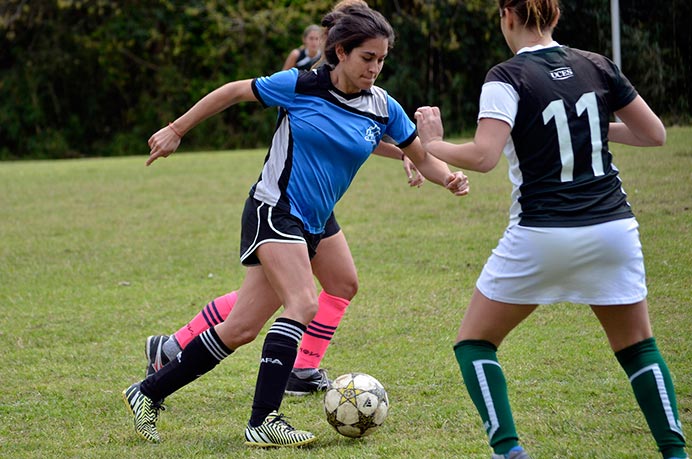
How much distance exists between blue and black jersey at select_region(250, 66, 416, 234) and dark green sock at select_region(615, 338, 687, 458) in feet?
4.92

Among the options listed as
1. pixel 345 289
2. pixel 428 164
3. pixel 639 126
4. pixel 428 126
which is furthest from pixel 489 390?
pixel 345 289

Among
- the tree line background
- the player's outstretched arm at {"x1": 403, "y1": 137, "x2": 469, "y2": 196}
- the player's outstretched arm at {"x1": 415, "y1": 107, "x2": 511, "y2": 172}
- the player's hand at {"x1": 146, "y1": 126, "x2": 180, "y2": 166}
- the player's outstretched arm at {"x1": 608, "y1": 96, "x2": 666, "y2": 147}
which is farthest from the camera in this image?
the tree line background

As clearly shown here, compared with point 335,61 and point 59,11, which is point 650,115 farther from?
point 59,11

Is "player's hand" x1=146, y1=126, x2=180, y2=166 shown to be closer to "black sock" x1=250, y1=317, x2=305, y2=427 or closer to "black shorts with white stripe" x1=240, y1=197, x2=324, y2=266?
"black shorts with white stripe" x1=240, y1=197, x2=324, y2=266

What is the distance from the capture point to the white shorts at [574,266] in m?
3.26

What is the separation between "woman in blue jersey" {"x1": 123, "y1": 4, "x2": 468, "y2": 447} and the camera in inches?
161

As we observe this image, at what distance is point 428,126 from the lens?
3582 mm

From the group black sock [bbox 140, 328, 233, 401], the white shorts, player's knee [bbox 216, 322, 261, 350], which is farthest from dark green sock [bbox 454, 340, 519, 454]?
black sock [bbox 140, 328, 233, 401]

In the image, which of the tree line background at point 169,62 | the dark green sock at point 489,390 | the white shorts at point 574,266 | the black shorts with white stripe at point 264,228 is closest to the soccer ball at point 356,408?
the black shorts with white stripe at point 264,228

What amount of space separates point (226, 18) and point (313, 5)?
8.05 feet

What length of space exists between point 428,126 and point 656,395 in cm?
127

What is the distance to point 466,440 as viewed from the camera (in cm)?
407

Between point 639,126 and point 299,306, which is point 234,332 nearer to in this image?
point 299,306

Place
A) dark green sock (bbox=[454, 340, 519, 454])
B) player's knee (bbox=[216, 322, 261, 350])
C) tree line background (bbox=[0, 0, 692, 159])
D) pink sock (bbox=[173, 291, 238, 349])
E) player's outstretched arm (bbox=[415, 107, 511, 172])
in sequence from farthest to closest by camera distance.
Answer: tree line background (bbox=[0, 0, 692, 159]), pink sock (bbox=[173, 291, 238, 349]), player's knee (bbox=[216, 322, 261, 350]), dark green sock (bbox=[454, 340, 519, 454]), player's outstretched arm (bbox=[415, 107, 511, 172])
